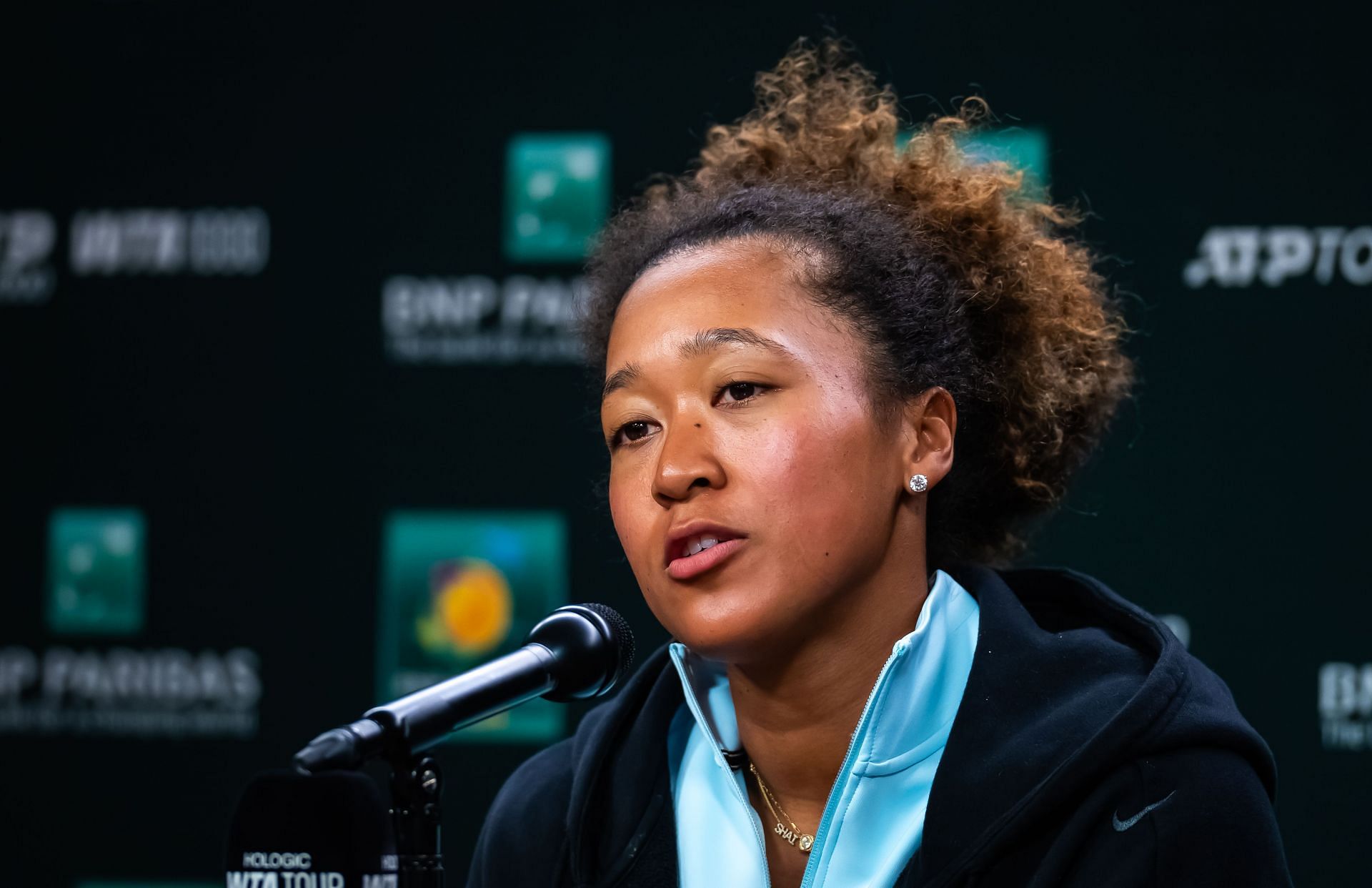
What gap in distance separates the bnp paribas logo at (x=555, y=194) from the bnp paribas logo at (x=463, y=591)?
1.69ft

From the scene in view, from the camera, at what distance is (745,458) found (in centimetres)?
133

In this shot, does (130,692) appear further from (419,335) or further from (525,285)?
(525,285)

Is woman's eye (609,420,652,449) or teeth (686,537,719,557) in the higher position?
woman's eye (609,420,652,449)

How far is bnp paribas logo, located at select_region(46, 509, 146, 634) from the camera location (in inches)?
107

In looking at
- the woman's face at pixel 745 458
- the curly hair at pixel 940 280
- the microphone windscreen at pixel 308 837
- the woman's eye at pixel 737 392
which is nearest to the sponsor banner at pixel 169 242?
the curly hair at pixel 940 280

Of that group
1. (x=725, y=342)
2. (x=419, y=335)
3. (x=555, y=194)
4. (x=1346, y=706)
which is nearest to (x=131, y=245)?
(x=419, y=335)

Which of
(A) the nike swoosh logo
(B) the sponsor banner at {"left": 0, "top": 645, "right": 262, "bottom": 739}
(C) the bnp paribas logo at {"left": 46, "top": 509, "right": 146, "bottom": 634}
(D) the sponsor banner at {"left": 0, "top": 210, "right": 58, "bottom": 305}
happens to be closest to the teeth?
(A) the nike swoosh logo

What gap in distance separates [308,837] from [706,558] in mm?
439

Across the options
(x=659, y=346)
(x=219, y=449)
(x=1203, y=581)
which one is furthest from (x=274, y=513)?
(x=1203, y=581)

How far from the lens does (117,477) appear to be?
108 inches

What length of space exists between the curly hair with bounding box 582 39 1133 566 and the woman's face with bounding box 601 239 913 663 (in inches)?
2.5

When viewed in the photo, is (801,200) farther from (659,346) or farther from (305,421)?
(305,421)

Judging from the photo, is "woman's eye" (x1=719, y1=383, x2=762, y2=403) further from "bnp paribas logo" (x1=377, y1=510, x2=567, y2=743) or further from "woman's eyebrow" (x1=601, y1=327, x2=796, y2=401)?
"bnp paribas logo" (x1=377, y1=510, x2=567, y2=743)

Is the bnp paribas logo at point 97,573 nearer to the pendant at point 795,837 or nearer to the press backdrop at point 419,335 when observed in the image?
the press backdrop at point 419,335
